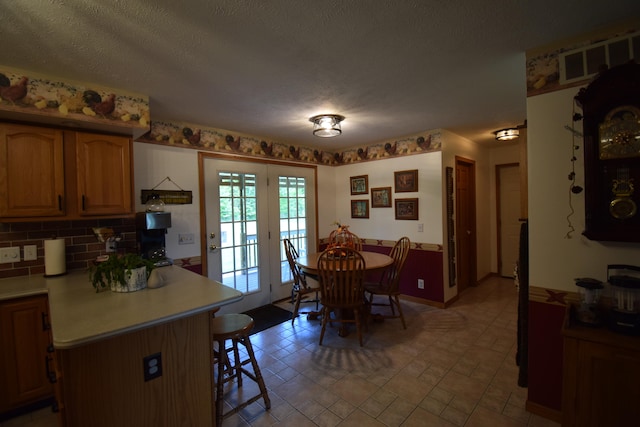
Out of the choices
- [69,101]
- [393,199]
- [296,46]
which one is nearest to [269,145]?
[393,199]

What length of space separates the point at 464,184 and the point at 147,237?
4.26 meters

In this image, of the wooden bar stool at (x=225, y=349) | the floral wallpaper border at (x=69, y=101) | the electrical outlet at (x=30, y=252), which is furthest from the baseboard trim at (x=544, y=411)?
the electrical outlet at (x=30, y=252)

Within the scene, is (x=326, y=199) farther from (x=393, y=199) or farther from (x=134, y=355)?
(x=134, y=355)

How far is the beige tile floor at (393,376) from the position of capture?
1825 mm

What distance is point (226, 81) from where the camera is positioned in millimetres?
2094

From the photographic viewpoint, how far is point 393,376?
2238mm

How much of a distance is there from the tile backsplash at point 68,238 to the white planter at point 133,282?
3.20 ft

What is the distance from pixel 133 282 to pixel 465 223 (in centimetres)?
432

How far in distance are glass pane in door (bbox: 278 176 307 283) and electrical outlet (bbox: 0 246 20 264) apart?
103 inches

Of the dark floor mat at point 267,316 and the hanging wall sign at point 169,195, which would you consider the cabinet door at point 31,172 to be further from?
the dark floor mat at point 267,316

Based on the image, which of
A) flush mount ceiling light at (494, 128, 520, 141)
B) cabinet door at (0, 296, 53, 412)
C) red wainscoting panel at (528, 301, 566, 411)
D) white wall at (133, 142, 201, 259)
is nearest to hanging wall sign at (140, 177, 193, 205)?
white wall at (133, 142, 201, 259)

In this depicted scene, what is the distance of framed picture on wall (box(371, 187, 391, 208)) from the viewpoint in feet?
13.5

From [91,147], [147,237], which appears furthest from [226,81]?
[147,237]

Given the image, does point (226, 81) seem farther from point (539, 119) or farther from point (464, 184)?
point (464, 184)
